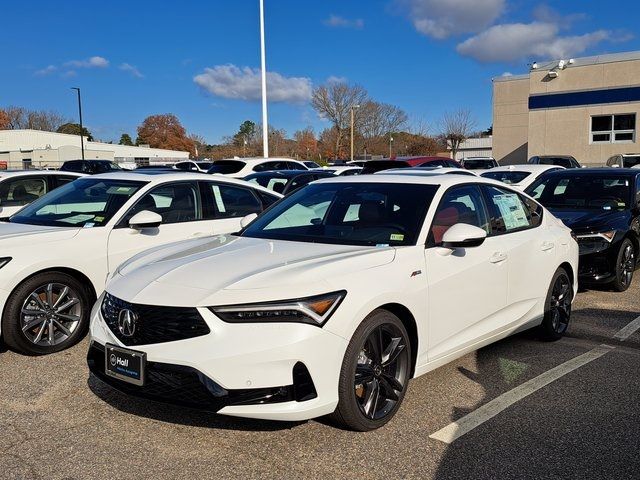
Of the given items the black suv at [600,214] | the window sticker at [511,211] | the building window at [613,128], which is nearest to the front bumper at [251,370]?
the window sticker at [511,211]

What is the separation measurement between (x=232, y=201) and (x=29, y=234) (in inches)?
91.6

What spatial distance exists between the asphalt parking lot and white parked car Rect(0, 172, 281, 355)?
1.55 feet

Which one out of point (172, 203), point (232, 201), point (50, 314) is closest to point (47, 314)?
point (50, 314)

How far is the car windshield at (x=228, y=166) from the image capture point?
15.6 metres

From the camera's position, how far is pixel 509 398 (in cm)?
422

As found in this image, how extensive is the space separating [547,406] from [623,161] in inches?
893

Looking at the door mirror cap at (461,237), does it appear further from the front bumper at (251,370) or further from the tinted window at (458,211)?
the front bumper at (251,370)

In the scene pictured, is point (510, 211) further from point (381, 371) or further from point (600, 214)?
point (600, 214)

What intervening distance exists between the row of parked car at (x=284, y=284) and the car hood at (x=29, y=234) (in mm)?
17

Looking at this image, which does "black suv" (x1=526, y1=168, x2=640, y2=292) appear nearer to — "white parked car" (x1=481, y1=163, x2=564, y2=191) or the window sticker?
the window sticker

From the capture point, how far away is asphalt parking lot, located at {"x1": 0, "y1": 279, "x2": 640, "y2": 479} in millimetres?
3254

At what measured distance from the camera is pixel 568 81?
32.4 metres

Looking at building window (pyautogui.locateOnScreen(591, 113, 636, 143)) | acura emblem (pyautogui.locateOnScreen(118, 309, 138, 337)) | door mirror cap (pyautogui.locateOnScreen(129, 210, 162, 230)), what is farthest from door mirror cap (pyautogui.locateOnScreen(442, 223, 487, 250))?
building window (pyautogui.locateOnScreen(591, 113, 636, 143))

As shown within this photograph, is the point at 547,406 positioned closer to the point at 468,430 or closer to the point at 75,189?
the point at 468,430
